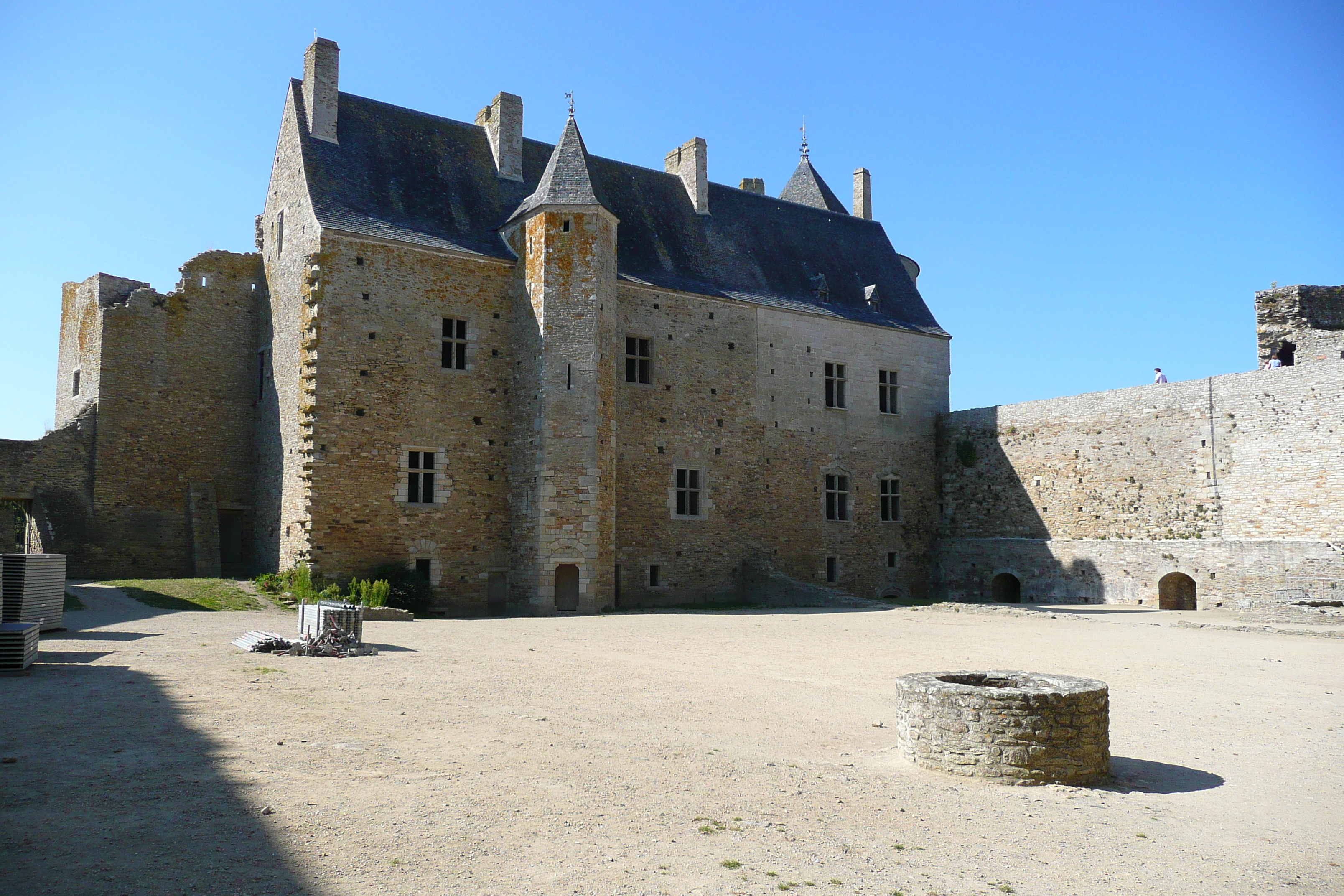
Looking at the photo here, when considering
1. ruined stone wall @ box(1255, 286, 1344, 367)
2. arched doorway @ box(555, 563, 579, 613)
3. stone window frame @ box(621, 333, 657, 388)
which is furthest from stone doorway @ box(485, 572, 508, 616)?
ruined stone wall @ box(1255, 286, 1344, 367)

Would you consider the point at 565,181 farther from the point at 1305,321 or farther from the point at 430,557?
the point at 1305,321

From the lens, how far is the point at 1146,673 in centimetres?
991

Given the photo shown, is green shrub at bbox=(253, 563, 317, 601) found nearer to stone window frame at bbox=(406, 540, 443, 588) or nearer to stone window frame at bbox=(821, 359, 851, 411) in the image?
stone window frame at bbox=(406, 540, 443, 588)

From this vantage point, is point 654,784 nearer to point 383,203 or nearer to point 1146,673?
point 1146,673

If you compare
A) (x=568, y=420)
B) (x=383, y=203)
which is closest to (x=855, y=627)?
(x=568, y=420)

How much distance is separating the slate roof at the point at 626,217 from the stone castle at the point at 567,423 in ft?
0.30

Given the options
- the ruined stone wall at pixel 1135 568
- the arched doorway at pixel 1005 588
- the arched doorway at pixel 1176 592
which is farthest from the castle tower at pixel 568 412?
the arched doorway at pixel 1176 592

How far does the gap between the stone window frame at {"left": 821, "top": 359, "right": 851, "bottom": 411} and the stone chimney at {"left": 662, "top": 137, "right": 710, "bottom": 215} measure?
5.02m

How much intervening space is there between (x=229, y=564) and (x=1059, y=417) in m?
19.2

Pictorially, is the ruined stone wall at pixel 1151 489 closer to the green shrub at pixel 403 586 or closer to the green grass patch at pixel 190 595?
the green shrub at pixel 403 586

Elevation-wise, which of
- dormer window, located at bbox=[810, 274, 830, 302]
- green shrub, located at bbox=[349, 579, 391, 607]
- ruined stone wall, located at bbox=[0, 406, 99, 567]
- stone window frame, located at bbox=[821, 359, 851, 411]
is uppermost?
dormer window, located at bbox=[810, 274, 830, 302]

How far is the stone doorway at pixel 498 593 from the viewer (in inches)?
744

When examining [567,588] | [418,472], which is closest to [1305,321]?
[567,588]

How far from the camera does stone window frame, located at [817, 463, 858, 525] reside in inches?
925
